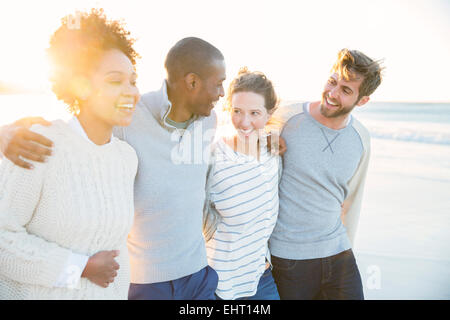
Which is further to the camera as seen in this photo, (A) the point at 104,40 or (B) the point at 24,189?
(A) the point at 104,40

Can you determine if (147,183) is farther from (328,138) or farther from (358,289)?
(358,289)

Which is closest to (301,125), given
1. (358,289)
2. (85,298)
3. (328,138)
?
(328,138)

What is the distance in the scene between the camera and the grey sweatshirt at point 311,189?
2.36 metres

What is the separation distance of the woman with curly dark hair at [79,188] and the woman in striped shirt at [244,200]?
0.64 m

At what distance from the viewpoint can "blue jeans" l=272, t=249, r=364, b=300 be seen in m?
2.37

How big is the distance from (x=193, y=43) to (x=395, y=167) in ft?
22.8

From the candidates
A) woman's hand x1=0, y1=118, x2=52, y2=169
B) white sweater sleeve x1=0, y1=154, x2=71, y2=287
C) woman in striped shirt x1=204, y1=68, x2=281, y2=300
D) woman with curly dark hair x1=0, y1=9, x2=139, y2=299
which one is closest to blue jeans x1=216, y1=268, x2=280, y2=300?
woman in striped shirt x1=204, y1=68, x2=281, y2=300

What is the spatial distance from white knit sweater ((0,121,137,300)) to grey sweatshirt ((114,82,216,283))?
239 millimetres

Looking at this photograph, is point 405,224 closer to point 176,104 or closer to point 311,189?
point 311,189

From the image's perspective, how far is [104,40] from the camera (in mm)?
1547

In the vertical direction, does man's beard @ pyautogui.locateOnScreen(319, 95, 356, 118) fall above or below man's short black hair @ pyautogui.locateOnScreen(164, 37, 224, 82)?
below

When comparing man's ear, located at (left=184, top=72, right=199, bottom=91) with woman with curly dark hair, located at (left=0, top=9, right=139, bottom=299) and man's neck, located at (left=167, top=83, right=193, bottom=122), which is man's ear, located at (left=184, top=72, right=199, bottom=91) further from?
woman with curly dark hair, located at (left=0, top=9, right=139, bottom=299)

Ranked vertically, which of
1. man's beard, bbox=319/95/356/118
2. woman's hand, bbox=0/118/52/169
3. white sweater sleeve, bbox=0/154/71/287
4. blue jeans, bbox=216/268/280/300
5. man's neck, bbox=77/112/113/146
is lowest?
blue jeans, bbox=216/268/280/300

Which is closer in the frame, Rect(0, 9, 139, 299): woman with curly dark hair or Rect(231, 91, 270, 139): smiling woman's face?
Rect(0, 9, 139, 299): woman with curly dark hair
